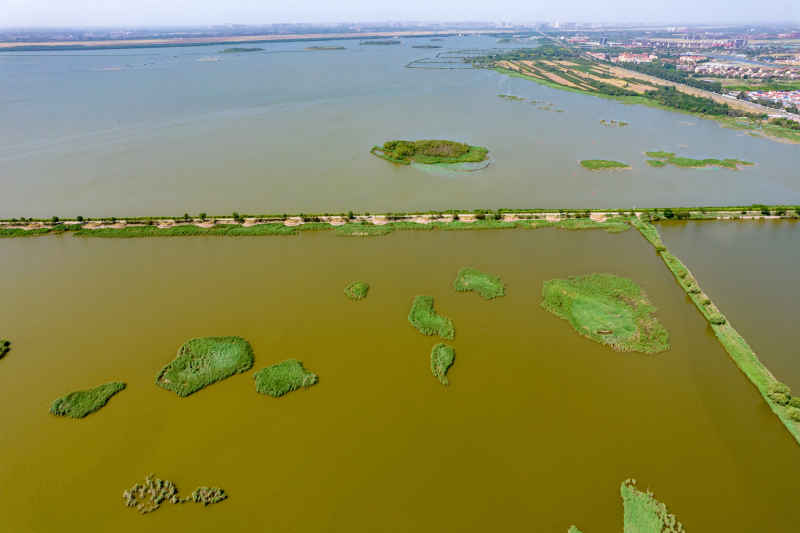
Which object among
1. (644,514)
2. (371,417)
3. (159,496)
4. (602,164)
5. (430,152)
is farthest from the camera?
(430,152)

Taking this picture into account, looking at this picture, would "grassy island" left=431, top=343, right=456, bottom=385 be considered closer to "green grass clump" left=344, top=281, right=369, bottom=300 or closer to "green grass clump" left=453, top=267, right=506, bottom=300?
"green grass clump" left=453, top=267, right=506, bottom=300

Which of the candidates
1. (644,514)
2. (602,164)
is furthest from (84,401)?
(602,164)

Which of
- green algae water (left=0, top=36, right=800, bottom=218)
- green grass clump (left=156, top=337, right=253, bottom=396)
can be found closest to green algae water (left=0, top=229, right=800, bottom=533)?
green grass clump (left=156, top=337, right=253, bottom=396)

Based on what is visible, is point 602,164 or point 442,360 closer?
point 442,360

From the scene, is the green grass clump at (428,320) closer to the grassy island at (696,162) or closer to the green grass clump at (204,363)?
the green grass clump at (204,363)

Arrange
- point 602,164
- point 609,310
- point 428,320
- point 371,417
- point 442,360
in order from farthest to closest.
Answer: point 602,164
point 609,310
point 428,320
point 442,360
point 371,417

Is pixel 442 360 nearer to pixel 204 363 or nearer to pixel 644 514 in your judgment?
pixel 644 514

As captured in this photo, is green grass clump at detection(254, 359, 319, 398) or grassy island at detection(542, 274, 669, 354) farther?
grassy island at detection(542, 274, 669, 354)
